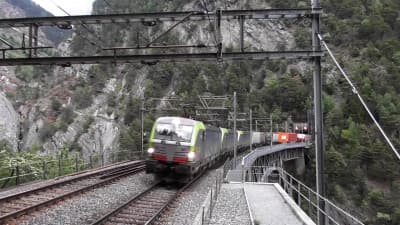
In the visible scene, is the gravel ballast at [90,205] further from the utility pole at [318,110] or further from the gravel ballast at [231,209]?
the utility pole at [318,110]

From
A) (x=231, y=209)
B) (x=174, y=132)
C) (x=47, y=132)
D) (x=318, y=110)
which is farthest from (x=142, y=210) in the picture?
(x=47, y=132)

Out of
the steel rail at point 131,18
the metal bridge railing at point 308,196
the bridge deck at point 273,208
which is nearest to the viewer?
the metal bridge railing at point 308,196

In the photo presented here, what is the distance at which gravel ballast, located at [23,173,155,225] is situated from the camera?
11.1 meters

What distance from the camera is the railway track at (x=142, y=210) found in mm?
10945

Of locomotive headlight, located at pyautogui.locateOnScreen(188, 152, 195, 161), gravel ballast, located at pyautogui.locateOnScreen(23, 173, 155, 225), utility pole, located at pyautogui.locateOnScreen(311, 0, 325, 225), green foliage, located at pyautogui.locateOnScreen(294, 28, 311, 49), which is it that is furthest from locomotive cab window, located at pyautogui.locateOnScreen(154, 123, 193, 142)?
green foliage, located at pyautogui.locateOnScreen(294, 28, 311, 49)

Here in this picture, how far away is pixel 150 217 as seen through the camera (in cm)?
1141

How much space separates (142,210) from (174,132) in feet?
19.4

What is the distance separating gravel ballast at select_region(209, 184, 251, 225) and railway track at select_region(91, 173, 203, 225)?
167cm

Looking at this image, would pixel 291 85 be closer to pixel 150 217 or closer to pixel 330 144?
pixel 330 144

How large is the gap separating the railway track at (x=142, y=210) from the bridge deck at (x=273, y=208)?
290 centimetres

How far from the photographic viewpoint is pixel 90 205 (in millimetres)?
13195

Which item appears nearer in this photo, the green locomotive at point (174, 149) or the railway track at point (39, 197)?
the railway track at point (39, 197)

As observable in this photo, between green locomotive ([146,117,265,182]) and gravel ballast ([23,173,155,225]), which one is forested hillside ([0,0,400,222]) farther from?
gravel ballast ([23,173,155,225])

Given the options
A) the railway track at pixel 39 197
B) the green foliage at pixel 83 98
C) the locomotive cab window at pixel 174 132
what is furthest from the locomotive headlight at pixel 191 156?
the green foliage at pixel 83 98
